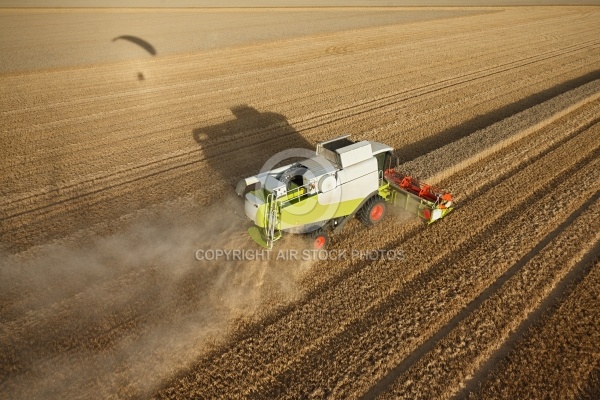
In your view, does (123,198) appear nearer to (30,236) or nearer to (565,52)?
(30,236)

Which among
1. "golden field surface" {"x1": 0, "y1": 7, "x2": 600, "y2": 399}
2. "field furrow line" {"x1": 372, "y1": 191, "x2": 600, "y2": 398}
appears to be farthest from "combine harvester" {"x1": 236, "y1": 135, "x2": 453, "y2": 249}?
"field furrow line" {"x1": 372, "y1": 191, "x2": 600, "y2": 398}

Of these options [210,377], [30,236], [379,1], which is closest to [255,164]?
[30,236]

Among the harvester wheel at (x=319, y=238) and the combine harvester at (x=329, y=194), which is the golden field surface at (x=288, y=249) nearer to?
the harvester wheel at (x=319, y=238)

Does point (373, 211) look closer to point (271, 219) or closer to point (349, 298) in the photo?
point (349, 298)

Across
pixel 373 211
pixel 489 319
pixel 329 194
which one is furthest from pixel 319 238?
pixel 489 319

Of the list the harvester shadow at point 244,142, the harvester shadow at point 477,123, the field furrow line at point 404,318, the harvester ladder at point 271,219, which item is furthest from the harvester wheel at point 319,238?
the harvester shadow at point 477,123

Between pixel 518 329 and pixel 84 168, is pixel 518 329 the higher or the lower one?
the lower one
